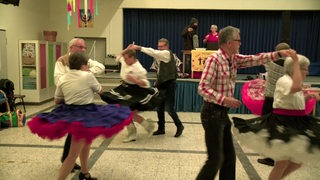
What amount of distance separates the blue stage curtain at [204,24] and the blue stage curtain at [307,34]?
21.3 inches

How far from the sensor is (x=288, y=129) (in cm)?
262

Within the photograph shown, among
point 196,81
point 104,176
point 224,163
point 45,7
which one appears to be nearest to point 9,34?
point 45,7

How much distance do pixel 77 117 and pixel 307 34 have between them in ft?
32.5

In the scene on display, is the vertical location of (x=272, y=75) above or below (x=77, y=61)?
below

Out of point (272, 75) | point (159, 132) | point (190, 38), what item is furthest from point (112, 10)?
point (272, 75)

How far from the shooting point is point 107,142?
16.2 feet

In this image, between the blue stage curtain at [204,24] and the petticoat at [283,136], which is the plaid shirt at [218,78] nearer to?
the petticoat at [283,136]

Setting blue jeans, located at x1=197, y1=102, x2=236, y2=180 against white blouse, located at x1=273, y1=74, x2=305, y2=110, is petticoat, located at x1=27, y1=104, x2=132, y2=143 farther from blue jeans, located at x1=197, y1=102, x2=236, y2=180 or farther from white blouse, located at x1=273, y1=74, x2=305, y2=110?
white blouse, located at x1=273, y1=74, x2=305, y2=110

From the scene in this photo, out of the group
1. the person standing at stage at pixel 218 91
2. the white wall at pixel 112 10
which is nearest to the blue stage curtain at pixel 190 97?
the white wall at pixel 112 10

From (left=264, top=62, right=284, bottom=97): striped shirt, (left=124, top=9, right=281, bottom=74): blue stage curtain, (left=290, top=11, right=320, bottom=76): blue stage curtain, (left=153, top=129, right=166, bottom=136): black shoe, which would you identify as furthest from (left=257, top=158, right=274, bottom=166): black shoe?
(left=290, top=11, right=320, bottom=76): blue stage curtain

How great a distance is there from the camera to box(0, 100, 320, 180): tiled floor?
12.1 ft

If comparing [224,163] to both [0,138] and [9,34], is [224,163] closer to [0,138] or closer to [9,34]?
[0,138]

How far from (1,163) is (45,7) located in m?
7.31

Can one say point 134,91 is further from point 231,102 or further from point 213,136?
point 231,102
